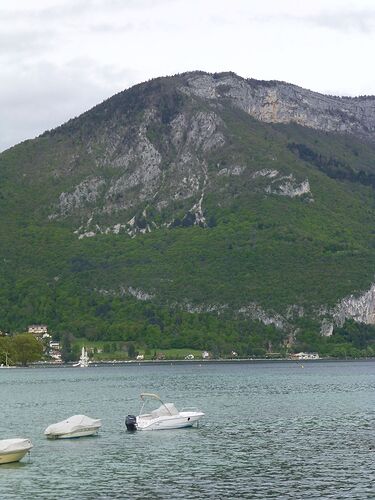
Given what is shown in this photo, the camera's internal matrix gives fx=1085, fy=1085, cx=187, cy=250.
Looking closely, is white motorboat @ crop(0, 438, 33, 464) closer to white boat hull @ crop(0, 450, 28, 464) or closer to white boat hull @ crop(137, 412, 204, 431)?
white boat hull @ crop(0, 450, 28, 464)

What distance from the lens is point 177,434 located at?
9394cm

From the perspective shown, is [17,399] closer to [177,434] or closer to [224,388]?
[224,388]

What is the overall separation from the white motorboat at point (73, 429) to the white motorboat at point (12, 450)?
48.7ft

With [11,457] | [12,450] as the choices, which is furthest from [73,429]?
[12,450]

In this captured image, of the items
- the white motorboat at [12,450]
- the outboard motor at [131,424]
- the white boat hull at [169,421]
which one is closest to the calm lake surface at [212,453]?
the outboard motor at [131,424]

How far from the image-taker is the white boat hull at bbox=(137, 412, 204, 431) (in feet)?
318

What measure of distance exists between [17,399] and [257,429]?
60.5 m

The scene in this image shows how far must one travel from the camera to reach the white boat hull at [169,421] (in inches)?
3821

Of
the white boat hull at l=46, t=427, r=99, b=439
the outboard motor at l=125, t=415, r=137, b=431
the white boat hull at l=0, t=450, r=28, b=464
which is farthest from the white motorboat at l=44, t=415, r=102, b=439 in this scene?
the white boat hull at l=0, t=450, r=28, b=464

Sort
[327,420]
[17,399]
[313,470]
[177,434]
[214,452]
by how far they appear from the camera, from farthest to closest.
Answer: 1. [17,399]
2. [327,420]
3. [177,434]
4. [214,452]
5. [313,470]

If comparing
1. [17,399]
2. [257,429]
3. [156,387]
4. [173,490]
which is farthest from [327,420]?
[156,387]

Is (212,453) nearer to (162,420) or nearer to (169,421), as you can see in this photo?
(162,420)

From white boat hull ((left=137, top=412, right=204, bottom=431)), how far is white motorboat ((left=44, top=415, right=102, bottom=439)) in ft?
18.7

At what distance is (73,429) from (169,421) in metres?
10.5
